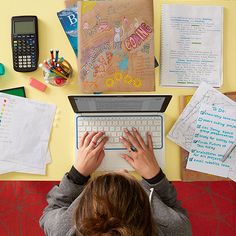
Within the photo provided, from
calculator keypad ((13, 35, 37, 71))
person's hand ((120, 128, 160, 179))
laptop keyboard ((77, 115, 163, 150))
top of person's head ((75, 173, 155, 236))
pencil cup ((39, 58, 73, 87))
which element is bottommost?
top of person's head ((75, 173, 155, 236))

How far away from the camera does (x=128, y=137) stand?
0.97m

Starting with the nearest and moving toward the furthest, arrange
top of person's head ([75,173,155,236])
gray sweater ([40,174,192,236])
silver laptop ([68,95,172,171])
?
1. top of person's head ([75,173,155,236])
2. gray sweater ([40,174,192,236])
3. silver laptop ([68,95,172,171])

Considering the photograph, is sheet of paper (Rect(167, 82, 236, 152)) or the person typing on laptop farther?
sheet of paper (Rect(167, 82, 236, 152))

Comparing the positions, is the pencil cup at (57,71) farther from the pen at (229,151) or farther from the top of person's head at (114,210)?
the pen at (229,151)

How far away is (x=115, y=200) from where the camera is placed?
0.72 m

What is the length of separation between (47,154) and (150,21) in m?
0.49

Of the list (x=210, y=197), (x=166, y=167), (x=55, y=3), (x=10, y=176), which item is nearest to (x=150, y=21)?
(x=55, y=3)

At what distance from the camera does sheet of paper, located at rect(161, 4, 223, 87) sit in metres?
1.02

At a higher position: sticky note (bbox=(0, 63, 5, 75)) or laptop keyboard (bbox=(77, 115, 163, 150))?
sticky note (bbox=(0, 63, 5, 75))

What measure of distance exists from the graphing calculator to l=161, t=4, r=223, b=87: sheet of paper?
1.29ft

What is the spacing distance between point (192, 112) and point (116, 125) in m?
0.23

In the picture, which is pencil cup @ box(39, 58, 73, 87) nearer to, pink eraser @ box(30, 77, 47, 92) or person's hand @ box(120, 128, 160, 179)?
pink eraser @ box(30, 77, 47, 92)

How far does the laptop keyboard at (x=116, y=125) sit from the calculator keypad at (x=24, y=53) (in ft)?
0.75

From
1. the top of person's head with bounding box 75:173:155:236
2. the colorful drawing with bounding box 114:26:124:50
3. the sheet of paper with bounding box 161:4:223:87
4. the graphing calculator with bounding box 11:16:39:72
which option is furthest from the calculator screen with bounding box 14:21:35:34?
the top of person's head with bounding box 75:173:155:236
